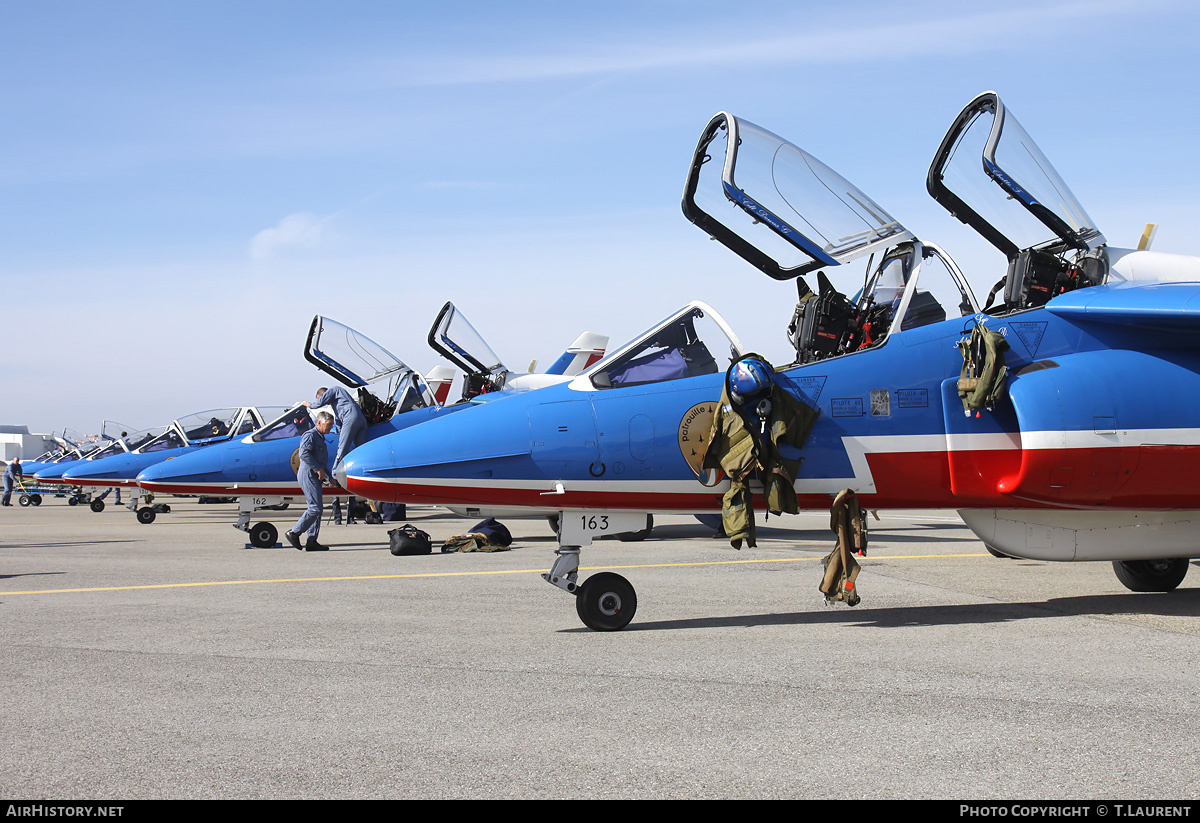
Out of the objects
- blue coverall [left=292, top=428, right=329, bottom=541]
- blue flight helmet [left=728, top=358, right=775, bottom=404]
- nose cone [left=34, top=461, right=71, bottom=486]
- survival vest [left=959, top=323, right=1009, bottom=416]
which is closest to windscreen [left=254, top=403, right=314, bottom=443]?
blue coverall [left=292, top=428, right=329, bottom=541]

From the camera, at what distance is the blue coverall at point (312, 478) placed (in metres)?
15.6

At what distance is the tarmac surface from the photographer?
12.7 feet

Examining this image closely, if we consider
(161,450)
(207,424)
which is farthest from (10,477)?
(207,424)

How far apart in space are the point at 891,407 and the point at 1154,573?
355cm

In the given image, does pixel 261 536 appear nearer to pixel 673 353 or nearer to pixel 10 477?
pixel 673 353

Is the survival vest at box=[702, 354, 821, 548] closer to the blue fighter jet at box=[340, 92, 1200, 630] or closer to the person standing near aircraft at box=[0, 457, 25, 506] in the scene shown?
the blue fighter jet at box=[340, 92, 1200, 630]

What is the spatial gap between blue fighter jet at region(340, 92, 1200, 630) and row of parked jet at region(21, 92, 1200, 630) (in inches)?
0.6

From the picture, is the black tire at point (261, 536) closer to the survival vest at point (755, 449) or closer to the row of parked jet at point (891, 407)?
the row of parked jet at point (891, 407)

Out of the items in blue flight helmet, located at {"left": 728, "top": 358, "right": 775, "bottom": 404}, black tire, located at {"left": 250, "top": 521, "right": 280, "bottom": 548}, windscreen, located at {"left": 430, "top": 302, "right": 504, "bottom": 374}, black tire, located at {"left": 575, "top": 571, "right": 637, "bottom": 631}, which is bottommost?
black tire, located at {"left": 250, "top": 521, "right": 280, "bottom": 548}

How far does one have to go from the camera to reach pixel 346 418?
17.0 metres

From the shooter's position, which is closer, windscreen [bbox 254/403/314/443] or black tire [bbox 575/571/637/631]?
black tire [bbox 575/571/637/631]

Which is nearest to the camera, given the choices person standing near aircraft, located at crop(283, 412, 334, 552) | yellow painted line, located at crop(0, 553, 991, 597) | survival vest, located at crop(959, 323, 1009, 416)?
survival vest, located at crop(959, 323, 1009, 416)

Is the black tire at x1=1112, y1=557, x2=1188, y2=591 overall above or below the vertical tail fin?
below
